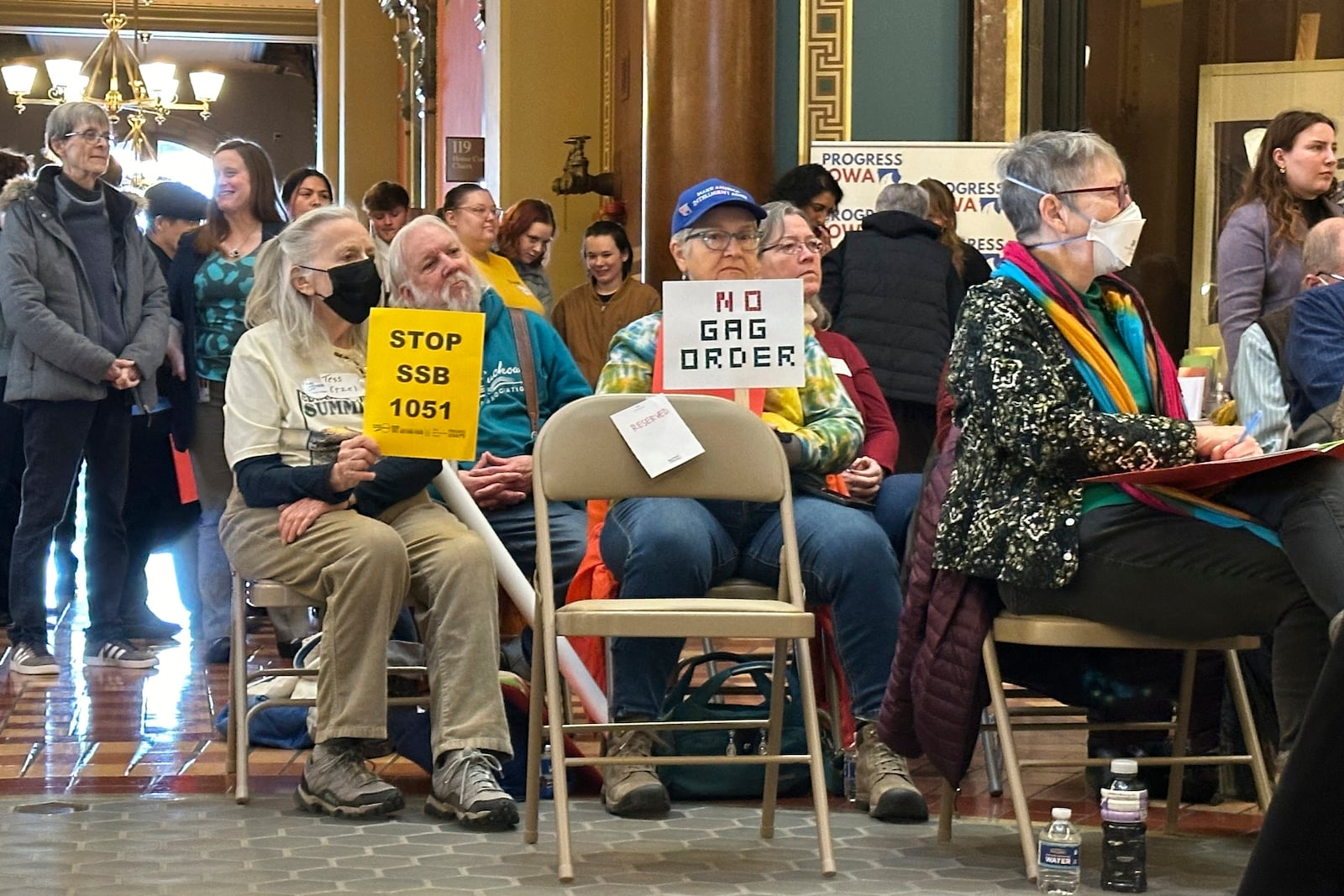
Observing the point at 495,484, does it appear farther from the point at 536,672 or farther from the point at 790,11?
the point at 790,11

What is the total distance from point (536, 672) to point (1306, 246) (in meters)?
2.29

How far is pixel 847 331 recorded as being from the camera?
5.78 m

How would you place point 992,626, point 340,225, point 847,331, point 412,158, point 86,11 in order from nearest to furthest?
point 992,626, point 340,225, point 847,331, point 412,158, point 86,11

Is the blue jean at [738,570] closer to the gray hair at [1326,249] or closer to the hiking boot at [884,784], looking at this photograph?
the hiking boot at [884,784]

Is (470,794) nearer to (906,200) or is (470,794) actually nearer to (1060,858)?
(1060,858)

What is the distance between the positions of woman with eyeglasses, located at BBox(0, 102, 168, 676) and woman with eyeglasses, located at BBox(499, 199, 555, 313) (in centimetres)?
161

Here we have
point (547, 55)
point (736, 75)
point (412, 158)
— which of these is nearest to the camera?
point (736, 75)

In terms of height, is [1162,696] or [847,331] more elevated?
[847,331]

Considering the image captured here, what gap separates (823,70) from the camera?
748 centimetres

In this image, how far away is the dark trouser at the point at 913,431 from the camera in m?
5.86

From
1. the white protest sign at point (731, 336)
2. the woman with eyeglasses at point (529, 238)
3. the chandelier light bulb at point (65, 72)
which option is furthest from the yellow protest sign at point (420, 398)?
the chandelier light bulb at point (65, 72)

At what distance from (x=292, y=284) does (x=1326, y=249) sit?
7.97 feet

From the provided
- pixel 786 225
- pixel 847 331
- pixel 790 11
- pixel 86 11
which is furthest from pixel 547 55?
pixel 86 11

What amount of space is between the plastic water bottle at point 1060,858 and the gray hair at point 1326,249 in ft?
6.31
